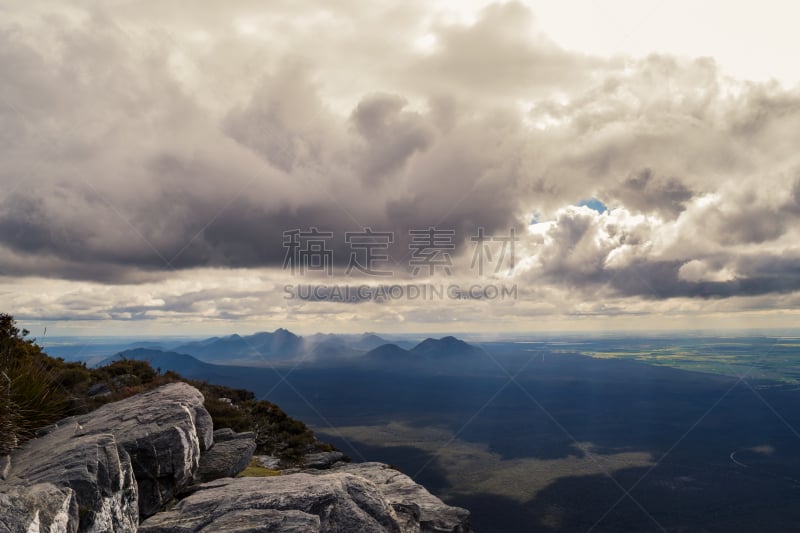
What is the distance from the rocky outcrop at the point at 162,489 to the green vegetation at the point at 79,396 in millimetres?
1236

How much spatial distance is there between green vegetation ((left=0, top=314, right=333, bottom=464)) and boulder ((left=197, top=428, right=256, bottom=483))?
5.57m

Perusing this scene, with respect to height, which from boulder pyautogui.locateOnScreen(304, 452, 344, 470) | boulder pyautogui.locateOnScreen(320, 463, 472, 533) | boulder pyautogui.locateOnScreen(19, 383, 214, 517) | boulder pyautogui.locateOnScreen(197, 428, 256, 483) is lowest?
boulder pyautogui.locateOnScreen(304, 452, 344, 470)

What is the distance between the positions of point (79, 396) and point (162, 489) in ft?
42.1

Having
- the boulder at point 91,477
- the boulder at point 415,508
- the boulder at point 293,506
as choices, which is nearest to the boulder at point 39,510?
the boulder at point 91,477

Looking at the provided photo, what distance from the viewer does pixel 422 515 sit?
15992 mm

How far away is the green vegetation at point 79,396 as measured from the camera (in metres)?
14.6

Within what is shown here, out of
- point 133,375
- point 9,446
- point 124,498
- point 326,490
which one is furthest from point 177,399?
point 133,375

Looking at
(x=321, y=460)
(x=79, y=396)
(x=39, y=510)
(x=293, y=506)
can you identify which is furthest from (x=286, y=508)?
(x=79, y=396)

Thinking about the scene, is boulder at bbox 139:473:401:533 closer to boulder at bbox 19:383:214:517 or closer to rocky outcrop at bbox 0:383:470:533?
rocky outcrop at bbox 0:383:470:533

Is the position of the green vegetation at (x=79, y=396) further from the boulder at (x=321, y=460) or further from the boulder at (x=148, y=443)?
the boulder at (x=148, y=443)

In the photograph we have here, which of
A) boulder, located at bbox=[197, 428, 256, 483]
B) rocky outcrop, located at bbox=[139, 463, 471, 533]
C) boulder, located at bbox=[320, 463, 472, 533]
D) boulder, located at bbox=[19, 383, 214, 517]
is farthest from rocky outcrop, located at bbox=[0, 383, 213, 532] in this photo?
boulder, located at bbox=[320, 463, 472, 533]

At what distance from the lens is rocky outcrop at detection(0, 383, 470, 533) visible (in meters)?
9.17

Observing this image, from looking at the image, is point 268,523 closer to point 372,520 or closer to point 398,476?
point 372,520

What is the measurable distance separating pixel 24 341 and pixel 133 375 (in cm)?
803
